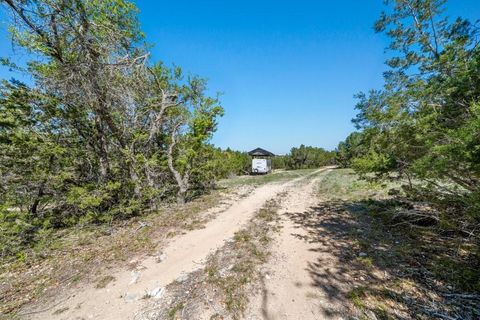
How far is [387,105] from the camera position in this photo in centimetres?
451

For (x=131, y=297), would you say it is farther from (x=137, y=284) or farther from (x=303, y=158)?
(x=303, y=158)

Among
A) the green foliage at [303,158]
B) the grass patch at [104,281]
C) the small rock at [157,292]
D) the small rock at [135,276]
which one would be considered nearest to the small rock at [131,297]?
the small rock at [157,292]

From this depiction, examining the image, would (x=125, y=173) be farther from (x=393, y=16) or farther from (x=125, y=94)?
(x=393, y=16)

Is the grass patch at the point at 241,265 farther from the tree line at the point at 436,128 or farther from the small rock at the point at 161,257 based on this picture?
the tree line at the point at 436,128

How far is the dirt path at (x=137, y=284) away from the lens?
2.69 meters

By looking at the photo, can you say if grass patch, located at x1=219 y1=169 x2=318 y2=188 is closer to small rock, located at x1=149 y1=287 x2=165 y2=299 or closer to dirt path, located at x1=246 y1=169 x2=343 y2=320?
dirt path, located at x1=246 y1=169 x2=343 y2=320

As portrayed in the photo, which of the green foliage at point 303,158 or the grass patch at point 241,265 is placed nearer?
the grass patch at point 241,265

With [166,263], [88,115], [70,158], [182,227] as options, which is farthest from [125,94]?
[166,263]

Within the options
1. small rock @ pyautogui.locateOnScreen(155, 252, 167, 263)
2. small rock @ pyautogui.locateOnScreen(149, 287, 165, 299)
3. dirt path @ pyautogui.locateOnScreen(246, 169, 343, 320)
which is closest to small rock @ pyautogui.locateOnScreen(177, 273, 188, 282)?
small rock @ pyautogui.locateOnScreen(149, 287, 165, 299)

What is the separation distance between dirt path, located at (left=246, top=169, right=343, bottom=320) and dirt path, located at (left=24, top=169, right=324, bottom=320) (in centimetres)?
139

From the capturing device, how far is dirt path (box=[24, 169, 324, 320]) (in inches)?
106

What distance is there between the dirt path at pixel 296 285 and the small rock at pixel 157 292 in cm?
134

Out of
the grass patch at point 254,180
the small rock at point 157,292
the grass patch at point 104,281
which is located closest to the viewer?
the small rock at point 157,292

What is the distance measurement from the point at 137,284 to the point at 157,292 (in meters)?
0.47
